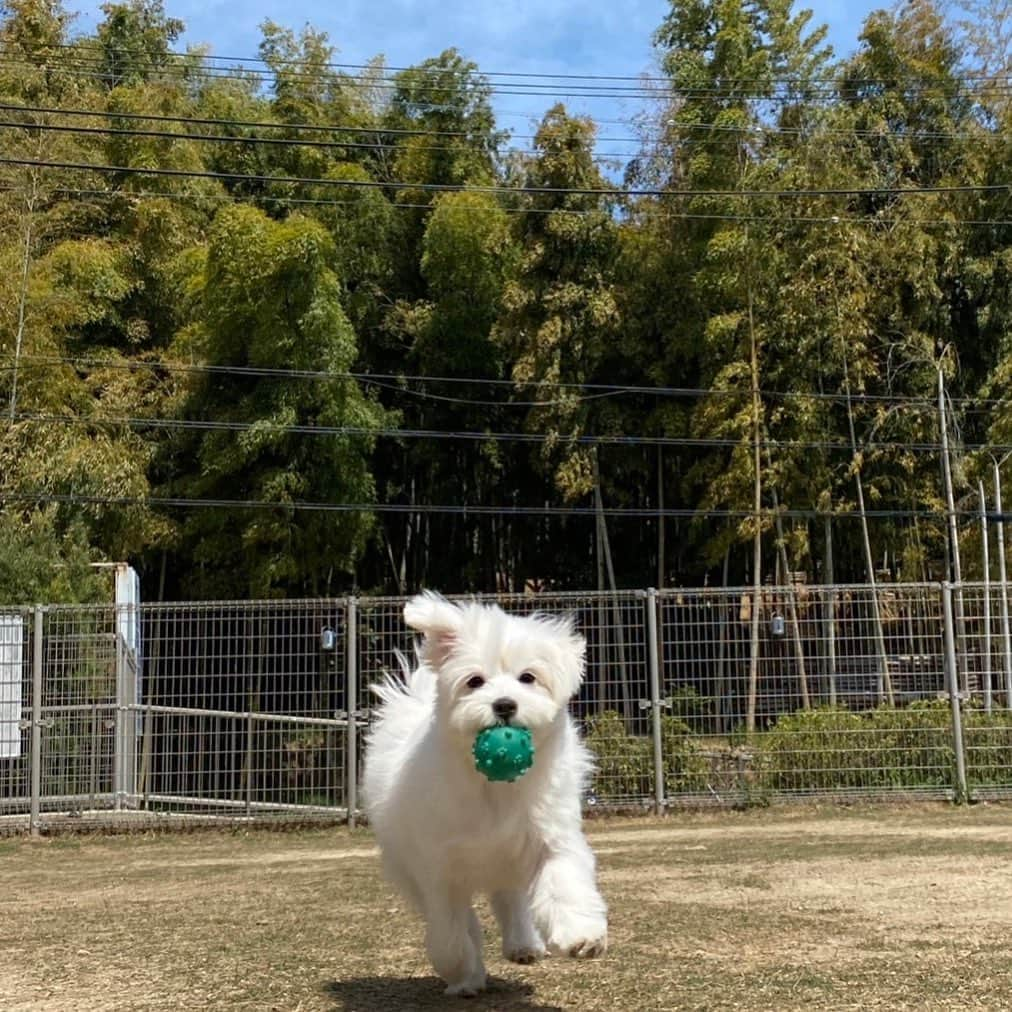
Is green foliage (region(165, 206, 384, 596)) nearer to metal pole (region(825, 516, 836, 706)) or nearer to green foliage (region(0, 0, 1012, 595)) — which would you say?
green foliage (region(0, 0, 1012, 595))

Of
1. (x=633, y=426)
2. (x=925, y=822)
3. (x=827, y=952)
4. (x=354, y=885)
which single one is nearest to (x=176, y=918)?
(x=354, y=885)

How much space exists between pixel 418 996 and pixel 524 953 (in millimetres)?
468

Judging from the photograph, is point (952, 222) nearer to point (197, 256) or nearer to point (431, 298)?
point (431, 298)

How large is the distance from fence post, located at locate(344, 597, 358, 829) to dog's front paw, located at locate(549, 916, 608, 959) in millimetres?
8204

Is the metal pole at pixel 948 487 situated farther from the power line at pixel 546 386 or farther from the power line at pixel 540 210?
the power line at pixel 540 210

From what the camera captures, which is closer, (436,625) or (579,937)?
(579,937)

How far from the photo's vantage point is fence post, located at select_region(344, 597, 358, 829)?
11.6 meters

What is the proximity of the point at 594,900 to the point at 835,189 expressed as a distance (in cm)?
1462

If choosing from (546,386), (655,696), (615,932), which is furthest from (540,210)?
(615,932)

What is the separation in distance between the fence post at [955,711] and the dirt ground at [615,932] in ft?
5.74

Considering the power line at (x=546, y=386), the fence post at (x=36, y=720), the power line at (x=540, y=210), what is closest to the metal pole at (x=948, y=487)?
the power line at (x=546, y=386)

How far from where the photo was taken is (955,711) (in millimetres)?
11703

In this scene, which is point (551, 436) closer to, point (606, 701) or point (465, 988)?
point (606, 701)

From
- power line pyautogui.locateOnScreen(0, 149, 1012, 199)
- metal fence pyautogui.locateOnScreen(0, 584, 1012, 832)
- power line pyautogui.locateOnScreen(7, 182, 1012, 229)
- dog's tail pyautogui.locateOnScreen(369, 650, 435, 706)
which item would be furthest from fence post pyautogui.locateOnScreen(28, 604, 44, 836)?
power line pyautogui.locateOnScreen(7, 182, 1012, 229)
